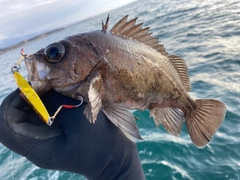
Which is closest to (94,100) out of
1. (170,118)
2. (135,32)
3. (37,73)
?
(37,73)

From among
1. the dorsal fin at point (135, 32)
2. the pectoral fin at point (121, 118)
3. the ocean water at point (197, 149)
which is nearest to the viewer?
the pectoral fin at point (121, 118)

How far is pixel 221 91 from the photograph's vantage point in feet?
21.0

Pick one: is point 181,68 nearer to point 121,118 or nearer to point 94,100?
point 121,118

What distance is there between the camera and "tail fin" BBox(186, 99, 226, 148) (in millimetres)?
2318

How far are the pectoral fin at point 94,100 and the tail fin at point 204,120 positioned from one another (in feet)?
3.56

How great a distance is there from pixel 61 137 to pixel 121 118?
641mm

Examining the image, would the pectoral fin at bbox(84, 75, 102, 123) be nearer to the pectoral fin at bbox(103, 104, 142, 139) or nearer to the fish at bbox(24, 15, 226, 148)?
the fish at bbox(24, 15, 226, 148)

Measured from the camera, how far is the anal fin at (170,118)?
94.9 inches

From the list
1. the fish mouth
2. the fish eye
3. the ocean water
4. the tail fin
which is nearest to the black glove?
the fish mouth

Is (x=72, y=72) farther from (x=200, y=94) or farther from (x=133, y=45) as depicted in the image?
(x=200, y=94)

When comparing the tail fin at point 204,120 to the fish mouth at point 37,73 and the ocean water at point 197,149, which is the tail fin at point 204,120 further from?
the ocean water at point 197,149

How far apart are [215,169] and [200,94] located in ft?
9.27

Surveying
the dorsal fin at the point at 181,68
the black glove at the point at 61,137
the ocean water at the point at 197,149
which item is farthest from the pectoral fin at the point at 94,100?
the ocean water at the point at 197,149

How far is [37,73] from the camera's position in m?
1.95
